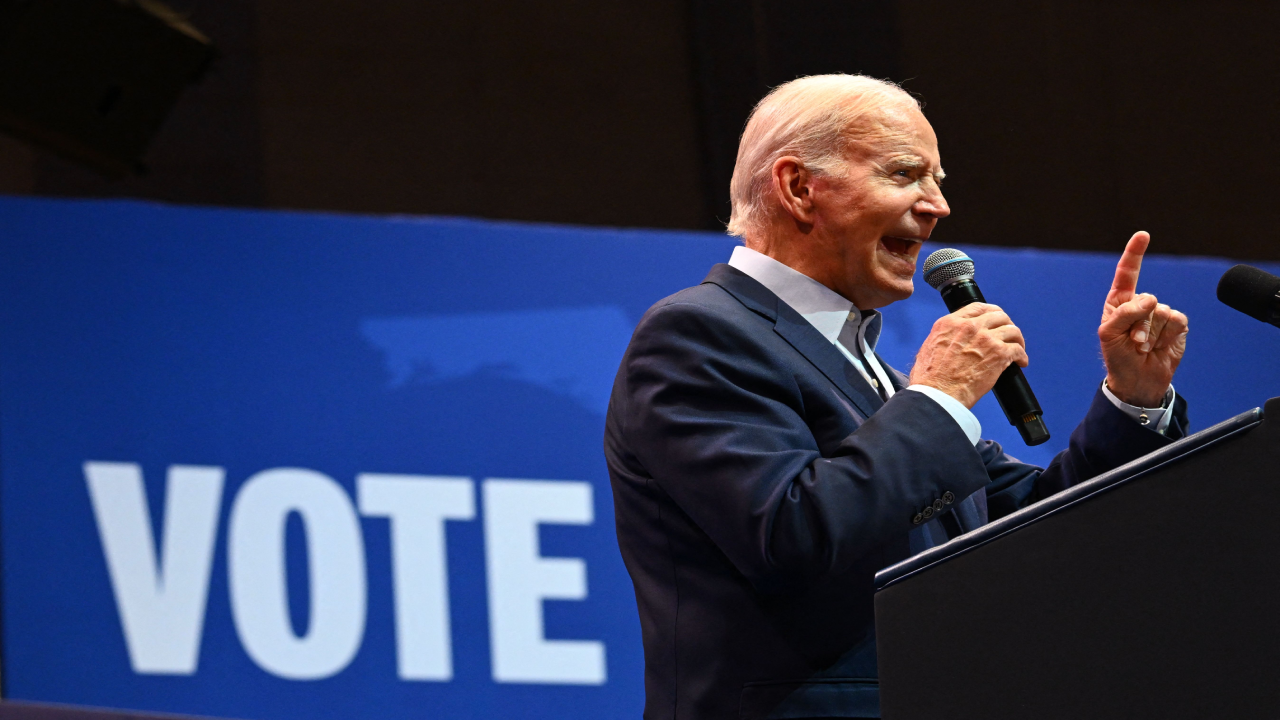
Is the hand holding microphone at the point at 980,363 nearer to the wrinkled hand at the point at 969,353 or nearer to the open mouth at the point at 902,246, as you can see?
the wrinkled hand at the point at 969,353

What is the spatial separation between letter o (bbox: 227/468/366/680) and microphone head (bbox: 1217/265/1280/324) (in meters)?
2.01

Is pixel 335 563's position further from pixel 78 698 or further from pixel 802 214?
pixel 802 214

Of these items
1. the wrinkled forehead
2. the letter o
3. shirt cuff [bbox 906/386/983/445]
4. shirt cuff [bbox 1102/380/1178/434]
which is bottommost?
the letter o

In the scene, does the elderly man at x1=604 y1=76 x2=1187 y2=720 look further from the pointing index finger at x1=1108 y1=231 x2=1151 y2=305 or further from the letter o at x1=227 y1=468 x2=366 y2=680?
the letter o at x1=227 y1=468 x2=366 y2=680

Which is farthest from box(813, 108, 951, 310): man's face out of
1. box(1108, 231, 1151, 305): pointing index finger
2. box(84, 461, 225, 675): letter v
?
box(84, 461, 225, 675): letter v

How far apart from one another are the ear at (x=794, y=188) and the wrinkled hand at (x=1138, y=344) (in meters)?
0.40

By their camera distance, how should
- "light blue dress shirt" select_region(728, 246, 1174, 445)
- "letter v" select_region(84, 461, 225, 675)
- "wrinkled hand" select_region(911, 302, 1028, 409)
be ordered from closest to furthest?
"wrinkled hand" select_region(911, 302, 1028, 409) → "light blue dress shirt" select_region(728, 246, 1174, 445) → "letter v" select_region(84, 461, 225, 675)

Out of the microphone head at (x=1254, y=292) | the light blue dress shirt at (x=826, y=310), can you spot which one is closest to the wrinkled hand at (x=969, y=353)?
the light blue dress shirt at (x=826, y=310)

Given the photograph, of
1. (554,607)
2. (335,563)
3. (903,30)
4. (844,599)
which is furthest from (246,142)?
(844,599)

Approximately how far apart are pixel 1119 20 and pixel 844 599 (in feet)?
12.1

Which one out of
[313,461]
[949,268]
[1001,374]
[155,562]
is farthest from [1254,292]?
[155,562]

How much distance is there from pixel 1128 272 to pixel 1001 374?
0.35m

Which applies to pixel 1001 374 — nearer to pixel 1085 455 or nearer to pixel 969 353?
pixel 969 353

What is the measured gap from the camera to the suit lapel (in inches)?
58.9
